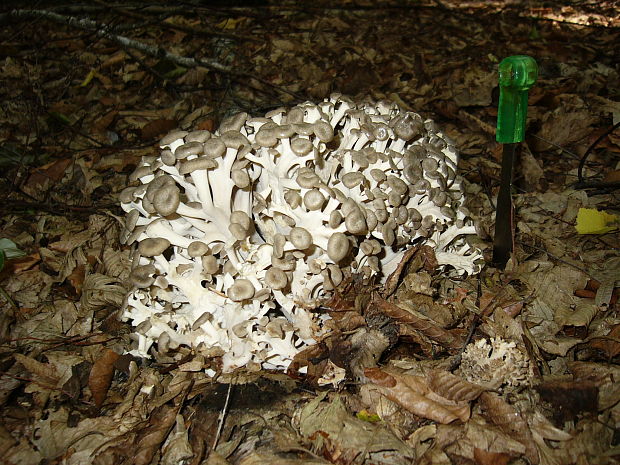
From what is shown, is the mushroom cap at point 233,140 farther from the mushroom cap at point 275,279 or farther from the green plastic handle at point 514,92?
the green plastic handle at point 514,92

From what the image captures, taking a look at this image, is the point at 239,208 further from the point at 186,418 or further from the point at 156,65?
the point at 156,65

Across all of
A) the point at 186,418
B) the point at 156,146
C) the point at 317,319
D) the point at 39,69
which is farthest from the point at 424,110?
the point at 39,69

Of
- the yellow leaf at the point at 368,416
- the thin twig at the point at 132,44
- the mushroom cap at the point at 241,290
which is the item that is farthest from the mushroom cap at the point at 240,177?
the thin twig at the point at 132,44

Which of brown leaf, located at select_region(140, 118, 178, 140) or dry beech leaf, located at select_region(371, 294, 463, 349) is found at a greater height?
brown leaf, located at select_region(140, 118, 178, 140)

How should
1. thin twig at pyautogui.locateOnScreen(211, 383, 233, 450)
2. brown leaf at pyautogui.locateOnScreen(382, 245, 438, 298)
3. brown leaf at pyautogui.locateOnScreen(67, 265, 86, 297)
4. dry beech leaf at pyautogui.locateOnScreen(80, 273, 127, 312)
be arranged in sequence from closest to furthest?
thin twig at pyautogui.locateOnScreen(211, 383, 233, 450) < brown leaf at pyautogui.locateOnScreen(382, 245, 438, 298) < dry beech leaf at pyautogui.locateOnScreen(80, 273, 127, 312) < brown leaf at pyautogui.locateOnScreen(67, 265, 86, 297)

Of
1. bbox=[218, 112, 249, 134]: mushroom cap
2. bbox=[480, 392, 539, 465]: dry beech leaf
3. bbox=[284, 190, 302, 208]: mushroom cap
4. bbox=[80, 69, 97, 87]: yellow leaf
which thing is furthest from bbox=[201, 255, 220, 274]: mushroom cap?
bbox=[80, 69, 97, 87]: yellow leaf

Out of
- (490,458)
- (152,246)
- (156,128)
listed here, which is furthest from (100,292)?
(490,458)

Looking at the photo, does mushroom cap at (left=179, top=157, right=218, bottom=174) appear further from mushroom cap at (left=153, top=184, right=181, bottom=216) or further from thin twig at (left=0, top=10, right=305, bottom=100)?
thin twig at (left=0, top=10, right=305, bottom=100)
